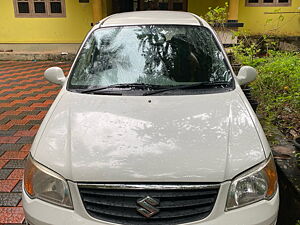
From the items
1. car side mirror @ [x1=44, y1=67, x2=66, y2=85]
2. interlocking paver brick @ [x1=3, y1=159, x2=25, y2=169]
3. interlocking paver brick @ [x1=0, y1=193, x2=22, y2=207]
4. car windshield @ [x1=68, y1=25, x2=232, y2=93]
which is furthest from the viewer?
interlocking paver brick @ [x1=3, y1=159, x2=25, y2=169]

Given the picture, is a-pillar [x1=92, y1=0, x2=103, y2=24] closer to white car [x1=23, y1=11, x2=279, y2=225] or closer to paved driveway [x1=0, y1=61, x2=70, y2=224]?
paved driveway [x1=0, y1=61, x2=70, y2=224]

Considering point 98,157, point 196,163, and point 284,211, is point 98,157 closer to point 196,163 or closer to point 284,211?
point 196,163

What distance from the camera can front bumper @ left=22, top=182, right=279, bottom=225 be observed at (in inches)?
73.5

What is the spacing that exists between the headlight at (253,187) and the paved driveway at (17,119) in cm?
192

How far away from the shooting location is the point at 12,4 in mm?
10977

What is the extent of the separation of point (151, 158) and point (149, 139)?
188 millimetres

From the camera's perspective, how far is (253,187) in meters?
1.99

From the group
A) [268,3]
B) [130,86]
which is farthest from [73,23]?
[130,86]

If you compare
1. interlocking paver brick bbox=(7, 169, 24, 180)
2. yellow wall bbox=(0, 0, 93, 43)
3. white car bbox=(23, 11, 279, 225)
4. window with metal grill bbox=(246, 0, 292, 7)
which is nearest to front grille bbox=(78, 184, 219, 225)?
white car bbox=(23, 11, 279, 225)

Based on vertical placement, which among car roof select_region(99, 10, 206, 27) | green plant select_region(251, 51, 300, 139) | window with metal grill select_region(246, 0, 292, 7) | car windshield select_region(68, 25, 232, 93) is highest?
window with metal grill select_region(246, 0, 292, 7)

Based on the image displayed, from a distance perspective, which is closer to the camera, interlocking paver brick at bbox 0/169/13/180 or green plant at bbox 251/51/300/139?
interlocking paver brick at bbox 0/169/13/180

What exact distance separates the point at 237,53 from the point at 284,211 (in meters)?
3.83

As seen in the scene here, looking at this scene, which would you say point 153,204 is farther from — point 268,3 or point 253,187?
point 268,3

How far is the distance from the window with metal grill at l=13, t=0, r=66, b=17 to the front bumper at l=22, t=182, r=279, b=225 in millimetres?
10156
